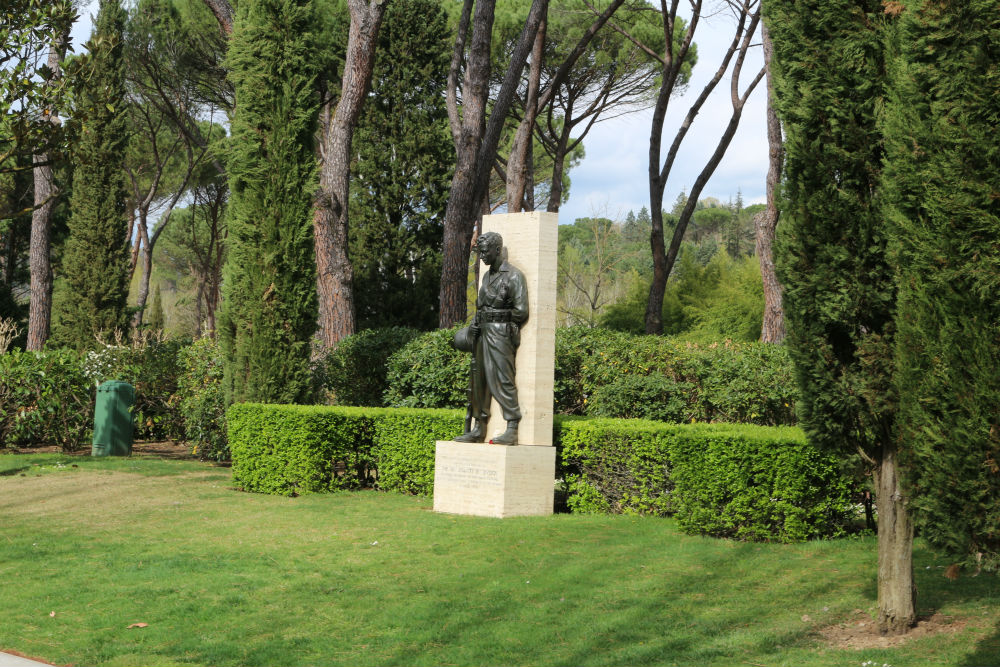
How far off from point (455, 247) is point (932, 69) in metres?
11.7

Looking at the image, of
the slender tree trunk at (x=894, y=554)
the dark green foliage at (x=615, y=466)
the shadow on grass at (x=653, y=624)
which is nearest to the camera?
the shadow on grass at (x=653, y=624)

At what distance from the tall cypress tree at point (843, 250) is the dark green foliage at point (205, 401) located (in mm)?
9644

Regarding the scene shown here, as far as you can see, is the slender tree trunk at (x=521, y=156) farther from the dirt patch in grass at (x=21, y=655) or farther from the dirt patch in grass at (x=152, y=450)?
the dirt patch in grass at (x=21, y=655)

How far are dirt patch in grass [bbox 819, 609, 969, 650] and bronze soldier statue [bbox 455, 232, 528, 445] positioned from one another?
446cm

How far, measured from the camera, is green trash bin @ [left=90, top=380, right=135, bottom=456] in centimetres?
1471

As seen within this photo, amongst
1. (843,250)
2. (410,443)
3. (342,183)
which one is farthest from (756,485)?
(342,183)

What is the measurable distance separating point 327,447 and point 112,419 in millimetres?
5533

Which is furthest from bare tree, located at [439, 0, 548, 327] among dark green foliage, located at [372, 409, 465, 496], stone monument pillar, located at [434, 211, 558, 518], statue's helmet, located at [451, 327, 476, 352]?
stone monument pillar, located at [434, 211, 558, 518]

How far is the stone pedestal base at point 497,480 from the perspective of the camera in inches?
361

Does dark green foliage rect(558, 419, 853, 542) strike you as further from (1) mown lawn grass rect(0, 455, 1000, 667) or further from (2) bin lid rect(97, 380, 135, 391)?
(2) bin lid rect(97, 380, 135, 391)

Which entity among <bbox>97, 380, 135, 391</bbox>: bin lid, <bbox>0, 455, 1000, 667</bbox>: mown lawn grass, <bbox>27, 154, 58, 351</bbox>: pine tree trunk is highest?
<bbox>27, 154, 58, 351</bbox>: pine tree trunk

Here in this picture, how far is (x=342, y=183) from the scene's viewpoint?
53.0 ft

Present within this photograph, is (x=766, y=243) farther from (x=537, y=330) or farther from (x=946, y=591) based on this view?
(x=946, y=591)

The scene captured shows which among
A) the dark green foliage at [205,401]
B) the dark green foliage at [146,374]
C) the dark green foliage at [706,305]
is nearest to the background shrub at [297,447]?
the dark green foliage at [205,401]
